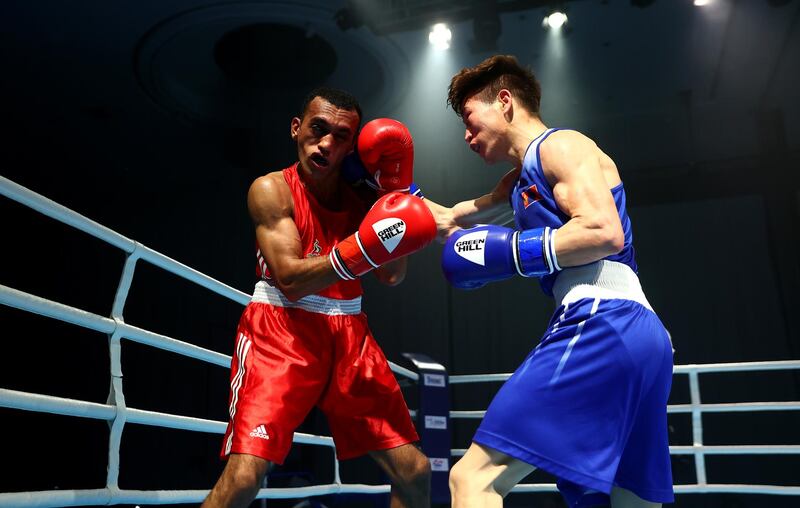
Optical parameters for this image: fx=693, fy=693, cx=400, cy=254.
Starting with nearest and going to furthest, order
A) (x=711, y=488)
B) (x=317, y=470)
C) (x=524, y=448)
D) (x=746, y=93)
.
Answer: (x=524, y=448) → (x=711, y=488) → (x=746, y=93) → (x=317, y=470)

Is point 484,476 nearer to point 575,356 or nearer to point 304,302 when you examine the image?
point 575,356

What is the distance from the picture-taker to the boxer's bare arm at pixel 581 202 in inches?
60.7

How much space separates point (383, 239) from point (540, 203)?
45 cm

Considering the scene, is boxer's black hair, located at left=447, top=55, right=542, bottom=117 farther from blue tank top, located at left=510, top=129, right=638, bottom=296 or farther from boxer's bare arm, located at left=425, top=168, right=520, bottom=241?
boxer's bare arm, located at left=425, top=168, right=520, bottom=241

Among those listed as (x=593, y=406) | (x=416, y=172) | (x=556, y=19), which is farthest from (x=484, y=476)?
(x=416, y=172)

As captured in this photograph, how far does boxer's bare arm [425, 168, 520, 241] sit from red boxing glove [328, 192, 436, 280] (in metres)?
0.44

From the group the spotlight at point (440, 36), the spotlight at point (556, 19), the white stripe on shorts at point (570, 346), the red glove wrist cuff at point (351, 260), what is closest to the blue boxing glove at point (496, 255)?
the white stripe on shorts at point (570, 346)

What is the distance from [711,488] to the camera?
10.9ft

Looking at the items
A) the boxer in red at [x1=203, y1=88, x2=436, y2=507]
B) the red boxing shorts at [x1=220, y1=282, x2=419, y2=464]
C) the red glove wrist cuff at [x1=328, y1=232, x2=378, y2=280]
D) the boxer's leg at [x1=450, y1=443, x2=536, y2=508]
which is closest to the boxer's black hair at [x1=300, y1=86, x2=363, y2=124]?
the boxer in red at [x1=203, y1=88, x2=436, y2=507]

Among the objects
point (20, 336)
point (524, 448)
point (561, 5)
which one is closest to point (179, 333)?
point (20, 336)

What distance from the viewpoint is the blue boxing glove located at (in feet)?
5.24

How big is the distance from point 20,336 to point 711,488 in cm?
870

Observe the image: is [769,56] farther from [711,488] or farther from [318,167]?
[318,167]

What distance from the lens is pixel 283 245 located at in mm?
2031
